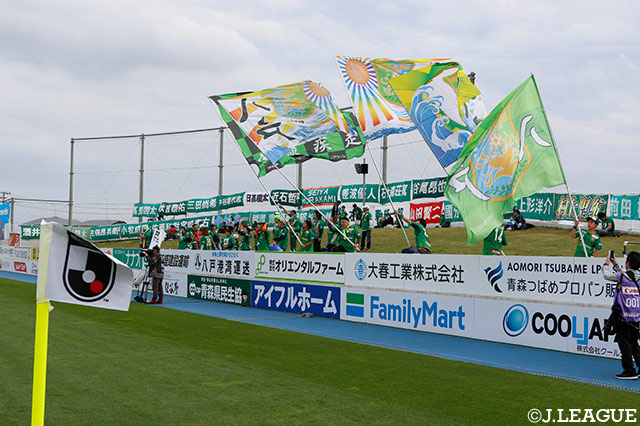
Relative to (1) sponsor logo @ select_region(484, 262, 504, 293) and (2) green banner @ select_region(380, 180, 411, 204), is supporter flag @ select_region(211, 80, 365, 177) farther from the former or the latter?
(2) green banner @ select_region(380, 180, 411, 204)

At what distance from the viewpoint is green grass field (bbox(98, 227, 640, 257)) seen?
2292cm

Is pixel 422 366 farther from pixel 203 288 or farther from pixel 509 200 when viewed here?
pixel 203 288

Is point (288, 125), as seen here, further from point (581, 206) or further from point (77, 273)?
point (77, 273)

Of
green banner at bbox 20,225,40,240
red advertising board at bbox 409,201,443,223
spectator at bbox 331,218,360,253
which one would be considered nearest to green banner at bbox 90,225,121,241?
green banner at bbox 20,225,40,240

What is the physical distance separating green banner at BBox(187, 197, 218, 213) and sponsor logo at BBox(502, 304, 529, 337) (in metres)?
29.7

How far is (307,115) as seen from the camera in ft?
61.6

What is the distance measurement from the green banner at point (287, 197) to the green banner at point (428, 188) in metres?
8.28

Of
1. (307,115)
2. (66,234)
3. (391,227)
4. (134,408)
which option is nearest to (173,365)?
(134,408)

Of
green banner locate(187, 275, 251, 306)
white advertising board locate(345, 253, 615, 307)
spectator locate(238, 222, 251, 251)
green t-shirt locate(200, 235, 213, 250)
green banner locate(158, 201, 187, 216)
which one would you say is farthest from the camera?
green banner locate(158, 201, 187, 216)

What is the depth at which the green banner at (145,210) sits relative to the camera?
1718 inches

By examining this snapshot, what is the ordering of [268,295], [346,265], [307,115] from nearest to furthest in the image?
[346,265], [268,295], [307,115]

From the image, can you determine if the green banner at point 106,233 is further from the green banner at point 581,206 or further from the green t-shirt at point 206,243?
the green banner at point 581,206

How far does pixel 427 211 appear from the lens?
29422mm

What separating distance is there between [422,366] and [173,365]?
357 cm
